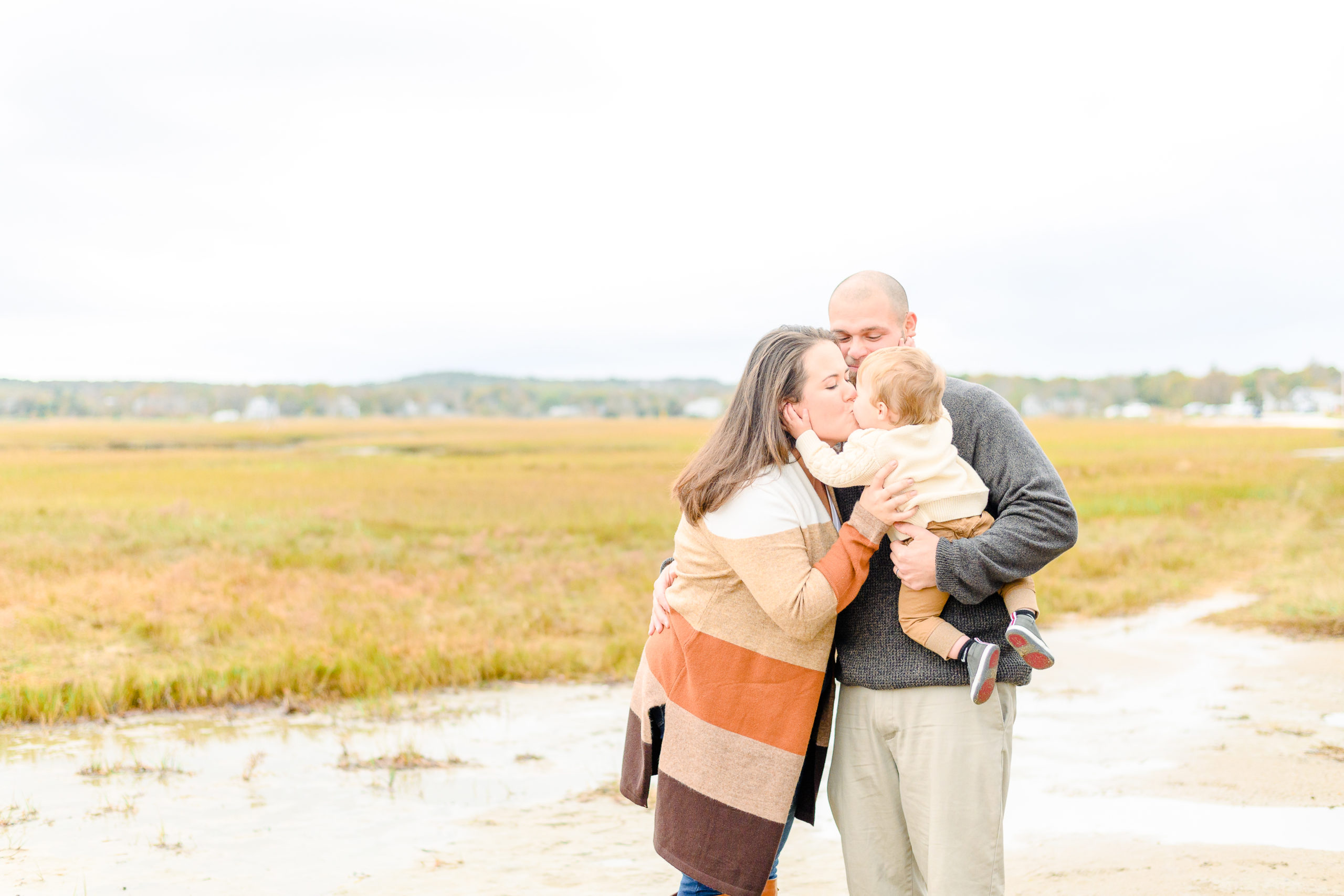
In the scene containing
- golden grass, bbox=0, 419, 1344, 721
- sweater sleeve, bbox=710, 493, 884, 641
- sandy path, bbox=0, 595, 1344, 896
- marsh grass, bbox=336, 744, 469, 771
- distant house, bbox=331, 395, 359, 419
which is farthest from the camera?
distant house, bbox=331, 395, 359, 419

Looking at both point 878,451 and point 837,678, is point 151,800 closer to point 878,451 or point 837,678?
point 837,678

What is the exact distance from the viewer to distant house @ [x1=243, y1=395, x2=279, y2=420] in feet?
154

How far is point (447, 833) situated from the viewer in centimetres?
512

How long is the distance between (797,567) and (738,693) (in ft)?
1.40

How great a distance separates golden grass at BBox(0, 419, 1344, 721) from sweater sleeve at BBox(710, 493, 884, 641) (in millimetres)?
1525

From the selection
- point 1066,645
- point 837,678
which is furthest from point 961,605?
point 1066,645

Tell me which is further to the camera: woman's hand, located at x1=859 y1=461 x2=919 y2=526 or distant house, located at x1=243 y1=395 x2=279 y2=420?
distant house, located at x1=243 y1=395 x2=279 y2=420

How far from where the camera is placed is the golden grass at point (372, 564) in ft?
29.4

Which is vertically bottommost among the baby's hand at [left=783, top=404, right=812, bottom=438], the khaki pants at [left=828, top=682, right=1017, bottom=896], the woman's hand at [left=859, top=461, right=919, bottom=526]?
the khaki pants at [left=828, top=682, right=1017, bottom=896]

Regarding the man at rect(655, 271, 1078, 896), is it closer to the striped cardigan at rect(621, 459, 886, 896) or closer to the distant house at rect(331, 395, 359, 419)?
the striped cardigan at rect(621, 459, 886, 896)

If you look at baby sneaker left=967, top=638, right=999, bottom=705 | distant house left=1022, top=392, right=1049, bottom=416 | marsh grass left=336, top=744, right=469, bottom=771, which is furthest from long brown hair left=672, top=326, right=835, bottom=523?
distant house left=1022, top=392, right=1049, bottom=416

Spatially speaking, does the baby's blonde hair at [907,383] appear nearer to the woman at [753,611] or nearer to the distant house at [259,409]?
the woman at [753,611]

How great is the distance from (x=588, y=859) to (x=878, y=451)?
316 centimetres

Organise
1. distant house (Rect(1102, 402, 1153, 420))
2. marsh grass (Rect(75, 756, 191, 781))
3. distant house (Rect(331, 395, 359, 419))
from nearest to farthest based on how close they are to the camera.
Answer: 1. marsh grass (Rect(75, 756, 191, 781))
2. distant house (Rect(331, 395, 359, 419))
3. distant house (Rect(1102, 402, 1153, 420))
